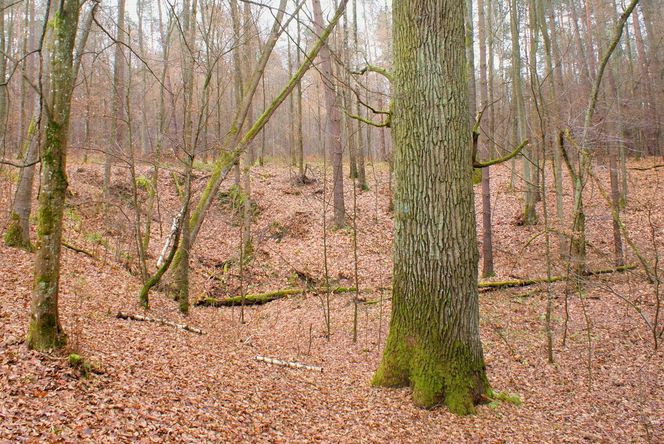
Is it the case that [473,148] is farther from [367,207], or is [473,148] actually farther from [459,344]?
[367,207]

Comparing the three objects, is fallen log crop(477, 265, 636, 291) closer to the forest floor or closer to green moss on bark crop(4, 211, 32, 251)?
the forest floor

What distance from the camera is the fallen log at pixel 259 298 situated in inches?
410

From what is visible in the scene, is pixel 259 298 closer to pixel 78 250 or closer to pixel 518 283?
pixel 78 250

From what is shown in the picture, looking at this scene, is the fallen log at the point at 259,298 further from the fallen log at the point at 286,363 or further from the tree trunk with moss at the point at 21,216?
the fallen log at the point at 286,363

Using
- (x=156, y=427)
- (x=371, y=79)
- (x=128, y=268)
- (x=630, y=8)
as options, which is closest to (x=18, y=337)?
(x=156, y=427)

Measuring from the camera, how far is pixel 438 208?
4.59m

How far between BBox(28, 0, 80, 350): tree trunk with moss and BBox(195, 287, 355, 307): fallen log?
6.04m

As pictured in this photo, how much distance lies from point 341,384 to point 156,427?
8.70 feet

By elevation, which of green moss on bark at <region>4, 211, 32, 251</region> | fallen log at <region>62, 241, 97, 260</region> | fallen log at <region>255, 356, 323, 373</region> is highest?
green moss on bark at <region>4, 211, 32, 251</region>

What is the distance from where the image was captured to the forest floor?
3799mm

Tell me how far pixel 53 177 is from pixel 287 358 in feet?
13.7

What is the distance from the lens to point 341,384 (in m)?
5.69

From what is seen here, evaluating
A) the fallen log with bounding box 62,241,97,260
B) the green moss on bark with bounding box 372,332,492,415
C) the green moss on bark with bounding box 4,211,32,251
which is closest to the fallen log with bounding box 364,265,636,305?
the green moss on bark with bounding box 372,332,492,415

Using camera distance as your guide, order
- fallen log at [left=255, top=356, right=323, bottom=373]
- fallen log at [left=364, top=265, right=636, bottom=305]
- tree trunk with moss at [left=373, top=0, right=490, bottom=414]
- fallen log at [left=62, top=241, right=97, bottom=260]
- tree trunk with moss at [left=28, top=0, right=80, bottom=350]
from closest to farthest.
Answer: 1. tree trunk with moss at [left=28, top=0, right=80, bottom=350]
2. tree trunk with moss at [left=373, top=0, right=490, bottom=414]
3. fallen log at [left=255, top=356, right=323, bottom=373]
4. fallen log at [left=62, top=241, right=97, bottom=260]
5. fallen log at [left=364, top=265, right=636, bottom=305]
